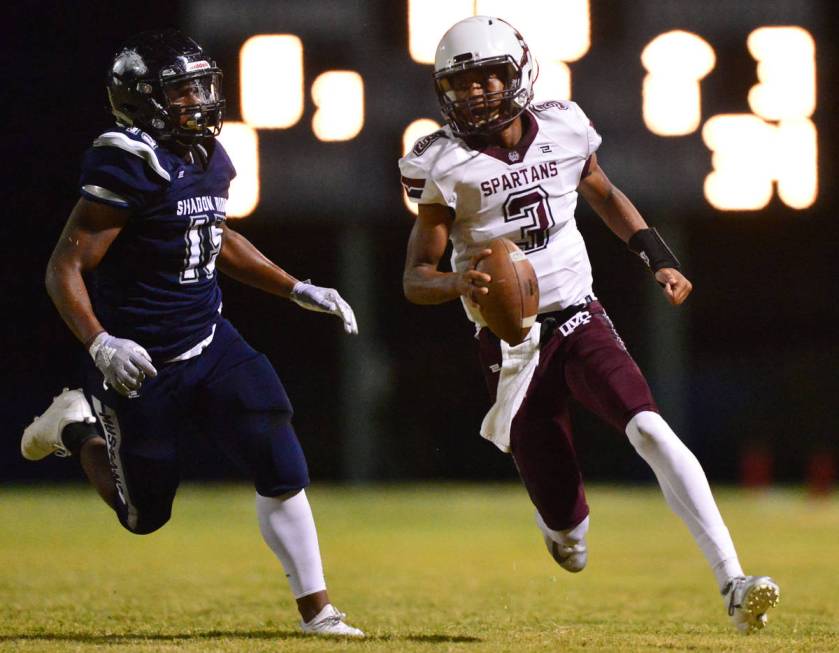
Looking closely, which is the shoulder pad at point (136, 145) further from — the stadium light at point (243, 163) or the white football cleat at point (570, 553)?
the stadium light at point (243, 163)

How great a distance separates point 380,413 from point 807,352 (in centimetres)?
419

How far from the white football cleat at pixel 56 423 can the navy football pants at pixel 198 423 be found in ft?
0.86

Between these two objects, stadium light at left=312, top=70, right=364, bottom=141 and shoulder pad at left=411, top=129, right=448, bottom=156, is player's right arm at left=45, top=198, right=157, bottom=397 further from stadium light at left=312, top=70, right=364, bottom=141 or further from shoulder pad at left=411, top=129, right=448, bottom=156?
stadium light at left=312, top=70, right=364, bottom=141

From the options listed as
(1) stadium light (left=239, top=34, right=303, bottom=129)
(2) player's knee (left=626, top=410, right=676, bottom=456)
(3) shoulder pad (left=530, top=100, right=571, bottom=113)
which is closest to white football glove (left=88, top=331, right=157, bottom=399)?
(2) player's knee (left=626, top=410, right=676, bottom=456)

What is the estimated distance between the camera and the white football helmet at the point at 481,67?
14.7 ft

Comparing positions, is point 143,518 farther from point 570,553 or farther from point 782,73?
point 782,73

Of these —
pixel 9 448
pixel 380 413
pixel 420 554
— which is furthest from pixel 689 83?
pixel 9 448

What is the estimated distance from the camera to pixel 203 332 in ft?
14.7

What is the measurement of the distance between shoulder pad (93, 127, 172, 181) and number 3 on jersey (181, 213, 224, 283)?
16 centimetres

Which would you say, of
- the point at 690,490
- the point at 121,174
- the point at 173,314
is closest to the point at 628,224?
the point at 690,490

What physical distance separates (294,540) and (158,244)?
0.90 meters

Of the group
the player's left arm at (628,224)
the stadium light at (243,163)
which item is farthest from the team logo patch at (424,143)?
the stadium light at (243,163)

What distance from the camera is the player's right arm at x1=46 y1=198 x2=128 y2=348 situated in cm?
421

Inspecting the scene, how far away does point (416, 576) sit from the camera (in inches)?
269
